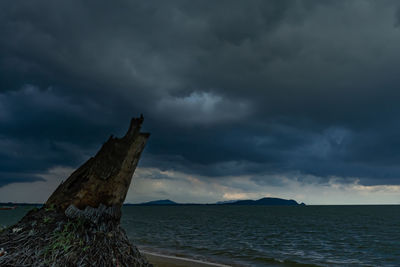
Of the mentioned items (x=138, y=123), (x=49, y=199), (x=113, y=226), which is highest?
(x=138, y=123)

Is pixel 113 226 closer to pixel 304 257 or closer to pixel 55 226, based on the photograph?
pixel 55 226

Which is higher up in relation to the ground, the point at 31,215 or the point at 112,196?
the point at 112,196

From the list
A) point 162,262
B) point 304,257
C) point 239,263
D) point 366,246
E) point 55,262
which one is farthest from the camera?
point 366,246

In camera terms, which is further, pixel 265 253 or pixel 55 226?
pixel 265 253

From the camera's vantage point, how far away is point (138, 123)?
8.27m

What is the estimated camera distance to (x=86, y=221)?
746cm

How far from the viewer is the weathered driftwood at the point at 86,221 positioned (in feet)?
22.4

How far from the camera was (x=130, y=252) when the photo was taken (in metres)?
7.99

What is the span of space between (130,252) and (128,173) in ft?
7.16

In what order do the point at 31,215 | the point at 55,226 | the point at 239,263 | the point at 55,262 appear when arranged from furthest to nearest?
the point at 239,263, the point at 31,215, the point at 55,226, the point at 55,262

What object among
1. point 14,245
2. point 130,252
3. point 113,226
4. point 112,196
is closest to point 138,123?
point 112,196

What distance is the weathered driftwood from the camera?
682cm

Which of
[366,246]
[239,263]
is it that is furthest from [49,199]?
[366,246]

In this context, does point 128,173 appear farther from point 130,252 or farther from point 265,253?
point 265,253
